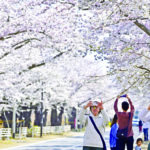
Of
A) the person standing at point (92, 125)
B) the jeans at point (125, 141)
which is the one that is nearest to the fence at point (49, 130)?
the jeans at point (125, 141)

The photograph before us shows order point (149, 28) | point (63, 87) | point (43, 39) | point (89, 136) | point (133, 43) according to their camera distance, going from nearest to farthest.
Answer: point (89, 136) < point (149, 28) < point (133, 43) < point (43, 39) < point (63, 87)

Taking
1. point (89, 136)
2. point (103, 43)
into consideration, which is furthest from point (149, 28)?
point (89, 136)

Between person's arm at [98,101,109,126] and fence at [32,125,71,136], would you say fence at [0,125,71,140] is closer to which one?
fence at [32,125,71,136]

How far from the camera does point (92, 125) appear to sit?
344 inches

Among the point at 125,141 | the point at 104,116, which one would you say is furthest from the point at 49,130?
the point at 104,116

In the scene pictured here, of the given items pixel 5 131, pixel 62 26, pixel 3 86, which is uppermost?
pixel 62 26

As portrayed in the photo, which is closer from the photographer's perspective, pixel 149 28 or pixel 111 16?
pixel 111 16

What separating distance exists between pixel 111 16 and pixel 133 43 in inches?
136

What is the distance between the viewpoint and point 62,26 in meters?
19.5

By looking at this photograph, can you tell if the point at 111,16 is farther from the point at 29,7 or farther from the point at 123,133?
the point at 123,133

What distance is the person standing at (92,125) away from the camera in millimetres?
8605

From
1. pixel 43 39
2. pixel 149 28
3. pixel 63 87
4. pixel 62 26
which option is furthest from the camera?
pixel 63 87

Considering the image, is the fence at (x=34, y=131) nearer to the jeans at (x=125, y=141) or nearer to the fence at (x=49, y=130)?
the fence at (x=49, y=130)

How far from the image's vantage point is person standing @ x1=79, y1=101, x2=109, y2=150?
8.60 m
